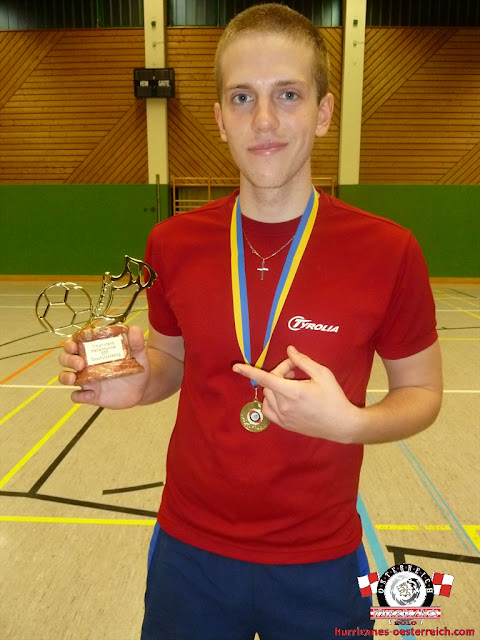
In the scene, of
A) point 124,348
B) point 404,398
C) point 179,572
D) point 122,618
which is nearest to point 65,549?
point 122,618

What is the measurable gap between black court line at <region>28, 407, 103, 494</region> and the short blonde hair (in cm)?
260

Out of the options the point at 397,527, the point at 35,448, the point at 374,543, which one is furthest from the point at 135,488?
the point at 397,527

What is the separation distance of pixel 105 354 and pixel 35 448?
8.60 feet

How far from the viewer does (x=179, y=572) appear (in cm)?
128

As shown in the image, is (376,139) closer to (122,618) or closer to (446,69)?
(446,69)

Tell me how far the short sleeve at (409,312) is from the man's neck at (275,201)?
323 millimetres

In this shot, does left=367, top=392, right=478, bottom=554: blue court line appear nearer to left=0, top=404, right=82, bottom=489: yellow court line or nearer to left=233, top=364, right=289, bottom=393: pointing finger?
left=233, top=364, right=289, bottom=393: pointing finger

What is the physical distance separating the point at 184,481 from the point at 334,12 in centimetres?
1331

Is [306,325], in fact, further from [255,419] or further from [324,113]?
[324,113]

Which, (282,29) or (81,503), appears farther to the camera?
(81,503)

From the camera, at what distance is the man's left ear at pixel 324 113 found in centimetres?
140

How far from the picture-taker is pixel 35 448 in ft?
11.5

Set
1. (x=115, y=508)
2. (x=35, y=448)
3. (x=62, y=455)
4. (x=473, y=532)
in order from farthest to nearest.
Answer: (x=35, y=448), (x=62, y=455), (x=115, y=508), (x=473, y=532)

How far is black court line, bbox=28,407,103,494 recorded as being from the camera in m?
3.03
